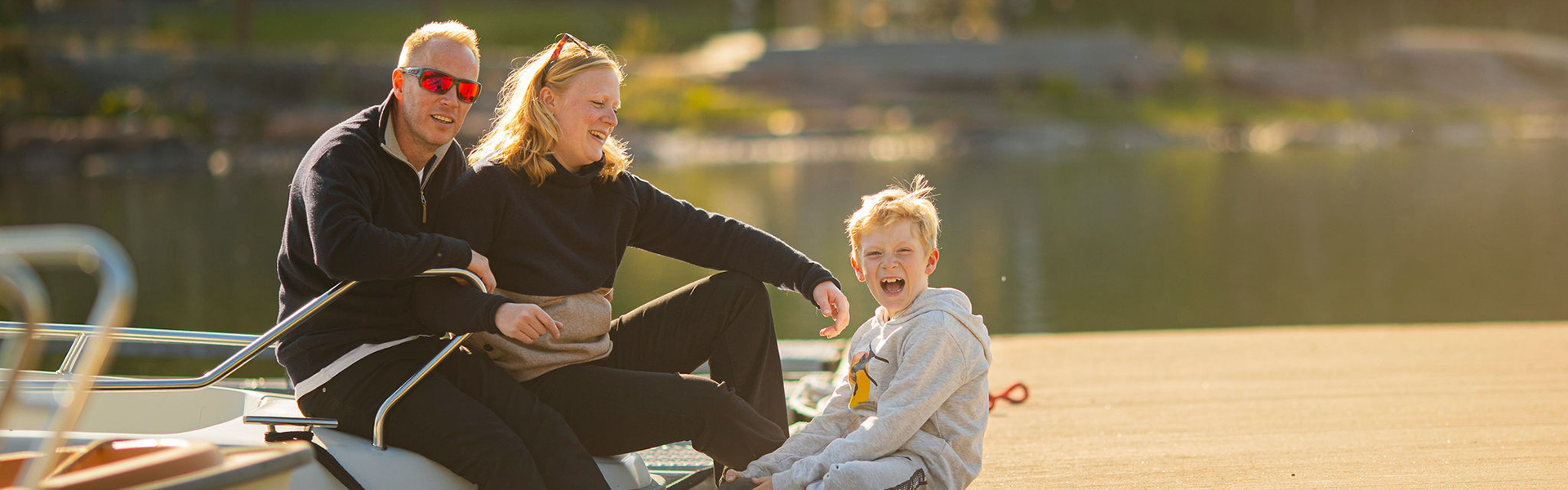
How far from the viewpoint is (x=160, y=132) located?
101ft

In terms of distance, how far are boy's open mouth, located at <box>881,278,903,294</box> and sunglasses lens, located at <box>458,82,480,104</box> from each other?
3.34ft

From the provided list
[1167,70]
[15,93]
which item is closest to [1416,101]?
[1167,70]

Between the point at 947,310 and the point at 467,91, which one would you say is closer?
the point at 947,310

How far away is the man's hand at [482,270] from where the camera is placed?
307 centimetres

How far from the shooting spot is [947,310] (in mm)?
3141

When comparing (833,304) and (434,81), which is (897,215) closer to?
(833,304)

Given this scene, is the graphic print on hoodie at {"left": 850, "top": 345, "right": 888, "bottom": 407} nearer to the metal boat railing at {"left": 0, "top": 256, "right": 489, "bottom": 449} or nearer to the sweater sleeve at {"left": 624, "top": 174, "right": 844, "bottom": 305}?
the sweater sleeve at {"left": 624, "top": 174, "right": 844, "bottom": 305}

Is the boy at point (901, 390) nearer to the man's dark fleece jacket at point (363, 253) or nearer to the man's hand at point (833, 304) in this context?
the man's hand at point (833, 304)

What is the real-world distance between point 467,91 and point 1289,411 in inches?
112

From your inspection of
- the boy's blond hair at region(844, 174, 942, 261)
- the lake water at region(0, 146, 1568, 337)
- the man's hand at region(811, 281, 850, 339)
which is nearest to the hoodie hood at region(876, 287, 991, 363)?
the boy's blond hair at region(844, 174, 942, 261)

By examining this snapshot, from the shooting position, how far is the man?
298 centimetres

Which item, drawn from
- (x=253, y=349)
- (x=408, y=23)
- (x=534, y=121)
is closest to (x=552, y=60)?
(x=534, y=121)

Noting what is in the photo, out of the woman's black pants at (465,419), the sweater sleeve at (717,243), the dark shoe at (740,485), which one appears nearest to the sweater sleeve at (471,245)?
the woman's black pants at (465,419)

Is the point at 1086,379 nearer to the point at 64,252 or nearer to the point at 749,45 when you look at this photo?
the point at 64,252
